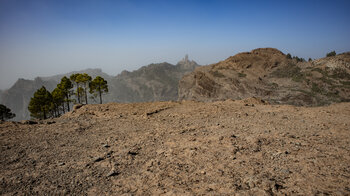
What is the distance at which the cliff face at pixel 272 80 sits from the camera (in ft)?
106

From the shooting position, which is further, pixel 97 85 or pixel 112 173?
pixel 97 85

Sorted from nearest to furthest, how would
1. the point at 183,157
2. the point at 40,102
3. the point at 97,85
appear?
the point at 183,157 < the point at 40,102 < the point at 97,85

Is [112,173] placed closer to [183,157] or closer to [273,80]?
[183,157]

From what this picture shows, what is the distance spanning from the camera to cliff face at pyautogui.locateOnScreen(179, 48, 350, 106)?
32.3m

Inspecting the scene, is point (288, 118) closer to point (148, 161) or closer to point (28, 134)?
point (148, 161)

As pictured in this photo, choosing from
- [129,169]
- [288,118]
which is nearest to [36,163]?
[129,169]

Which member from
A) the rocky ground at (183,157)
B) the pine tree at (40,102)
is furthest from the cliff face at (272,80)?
the pine tree at (40,102)

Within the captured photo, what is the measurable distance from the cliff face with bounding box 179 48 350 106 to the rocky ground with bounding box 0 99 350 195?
23.6 m

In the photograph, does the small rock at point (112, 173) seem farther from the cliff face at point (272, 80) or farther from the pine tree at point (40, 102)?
the pine tree at point (40, 102)

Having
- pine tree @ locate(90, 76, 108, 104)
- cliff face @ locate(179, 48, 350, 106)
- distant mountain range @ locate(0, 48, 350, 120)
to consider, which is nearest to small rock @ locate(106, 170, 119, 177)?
distant mountain range @ locate(0, 48, 350, 120)

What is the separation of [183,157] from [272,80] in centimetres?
4011

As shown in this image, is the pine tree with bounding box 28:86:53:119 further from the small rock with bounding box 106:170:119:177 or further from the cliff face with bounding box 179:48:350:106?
the small rock with bounding box 106:170:119:177

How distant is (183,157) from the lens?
24.3ft

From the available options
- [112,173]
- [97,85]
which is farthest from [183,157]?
[97,85]
